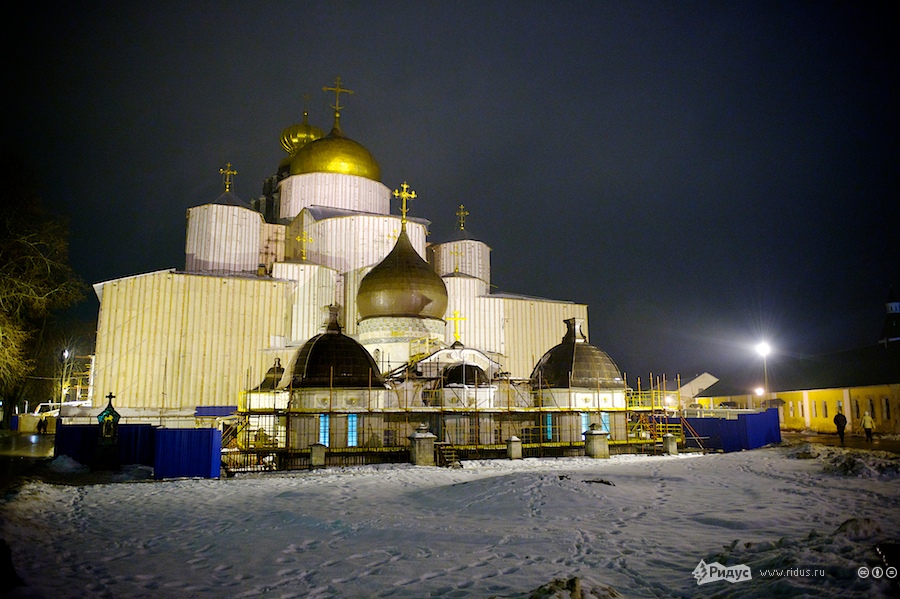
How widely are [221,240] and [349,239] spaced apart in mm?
7102

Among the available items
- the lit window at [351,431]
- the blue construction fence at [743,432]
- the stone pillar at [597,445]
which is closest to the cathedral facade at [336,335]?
the lit window at [351,431]

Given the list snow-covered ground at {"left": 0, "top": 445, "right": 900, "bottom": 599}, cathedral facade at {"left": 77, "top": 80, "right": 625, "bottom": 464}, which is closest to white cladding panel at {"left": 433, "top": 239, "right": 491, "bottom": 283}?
cathedral facade at {"left": 77, "top": 80, "right": 625, "bottom": 464}

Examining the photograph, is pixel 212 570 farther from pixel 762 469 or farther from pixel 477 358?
pixel 477 358

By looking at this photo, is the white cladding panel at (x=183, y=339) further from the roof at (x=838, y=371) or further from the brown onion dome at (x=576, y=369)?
the roof at (x=838, y=371)

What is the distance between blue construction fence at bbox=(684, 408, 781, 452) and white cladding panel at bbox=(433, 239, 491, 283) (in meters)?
18.4

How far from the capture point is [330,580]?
22.3 feet

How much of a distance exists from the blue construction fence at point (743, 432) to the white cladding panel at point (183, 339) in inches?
751

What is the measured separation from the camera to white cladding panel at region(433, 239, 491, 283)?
39281 mm

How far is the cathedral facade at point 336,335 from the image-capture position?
71.8 ft

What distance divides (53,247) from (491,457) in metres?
16.6

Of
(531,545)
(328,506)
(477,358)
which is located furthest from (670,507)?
(477,358)

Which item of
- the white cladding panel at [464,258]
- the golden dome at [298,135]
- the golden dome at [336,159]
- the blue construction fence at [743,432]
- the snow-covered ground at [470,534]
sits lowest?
the snow-covered ground at [470,534]

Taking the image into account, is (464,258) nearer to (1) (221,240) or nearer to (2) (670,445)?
(1) (221,240)

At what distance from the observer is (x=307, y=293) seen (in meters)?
33.3
